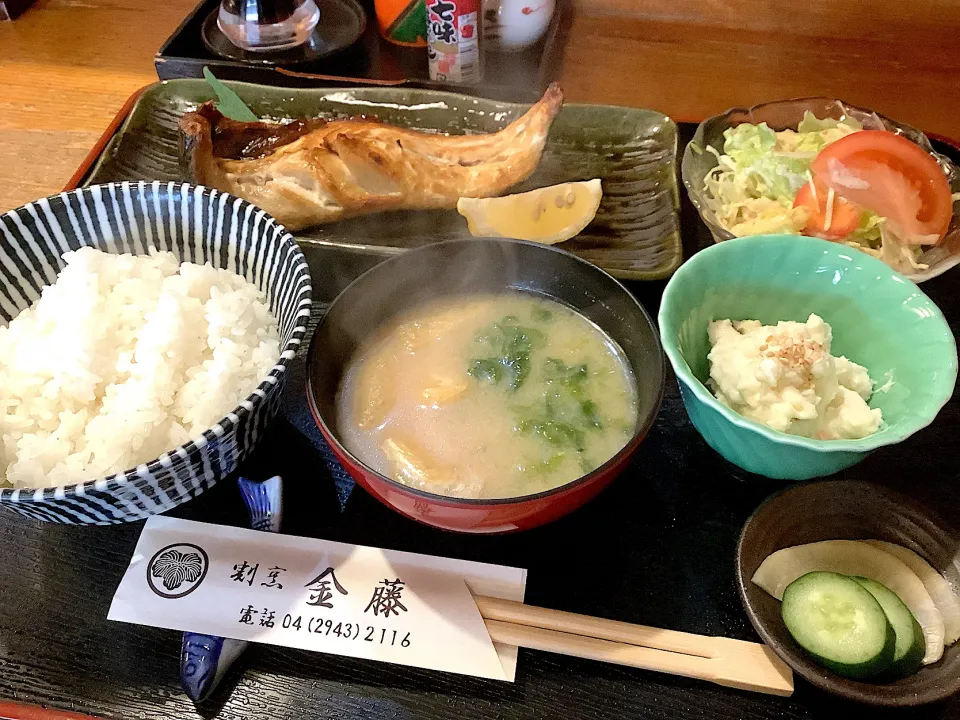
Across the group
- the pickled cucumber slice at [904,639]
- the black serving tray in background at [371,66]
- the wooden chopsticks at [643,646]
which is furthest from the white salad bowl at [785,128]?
the wooden chopsticks at [643,646]

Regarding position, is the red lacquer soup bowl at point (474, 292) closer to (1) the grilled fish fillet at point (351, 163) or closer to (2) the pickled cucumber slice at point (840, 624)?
(2) the pickled cucumber slice at point (840, 624)

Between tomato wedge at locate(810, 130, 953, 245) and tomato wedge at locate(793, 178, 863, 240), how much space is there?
0.03 metres

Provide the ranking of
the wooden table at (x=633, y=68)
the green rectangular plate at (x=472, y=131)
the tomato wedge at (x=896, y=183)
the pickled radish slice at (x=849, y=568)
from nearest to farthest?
the pickled radish slice at (x=849, y=568)
the tomato wedge at (x=896, y=183)
the green rectangular plate at (x=472, y=131)
the wooden table at (x=633, y=68)

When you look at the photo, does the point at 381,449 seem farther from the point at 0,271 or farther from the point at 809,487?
the point at 0,271

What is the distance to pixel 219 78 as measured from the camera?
2492 millimetres

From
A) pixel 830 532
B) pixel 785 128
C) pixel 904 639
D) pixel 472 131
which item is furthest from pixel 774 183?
pixel 904 639

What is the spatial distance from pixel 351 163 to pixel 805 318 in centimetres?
128

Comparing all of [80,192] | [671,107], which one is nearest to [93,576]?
[80,192]

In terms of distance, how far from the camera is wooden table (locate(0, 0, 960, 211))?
2570 millimetres

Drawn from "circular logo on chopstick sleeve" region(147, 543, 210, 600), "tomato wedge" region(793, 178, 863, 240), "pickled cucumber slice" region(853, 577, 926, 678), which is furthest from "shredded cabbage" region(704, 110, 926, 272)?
"circular logo on chopstick sleeve" region(147, 543, 210, 600)

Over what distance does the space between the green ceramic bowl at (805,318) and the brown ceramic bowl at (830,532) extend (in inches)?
2.5

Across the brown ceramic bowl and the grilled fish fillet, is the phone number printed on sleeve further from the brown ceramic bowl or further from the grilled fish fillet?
the grilled fish fillet

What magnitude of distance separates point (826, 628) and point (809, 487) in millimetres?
264

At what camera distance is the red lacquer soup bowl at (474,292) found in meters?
1.17
